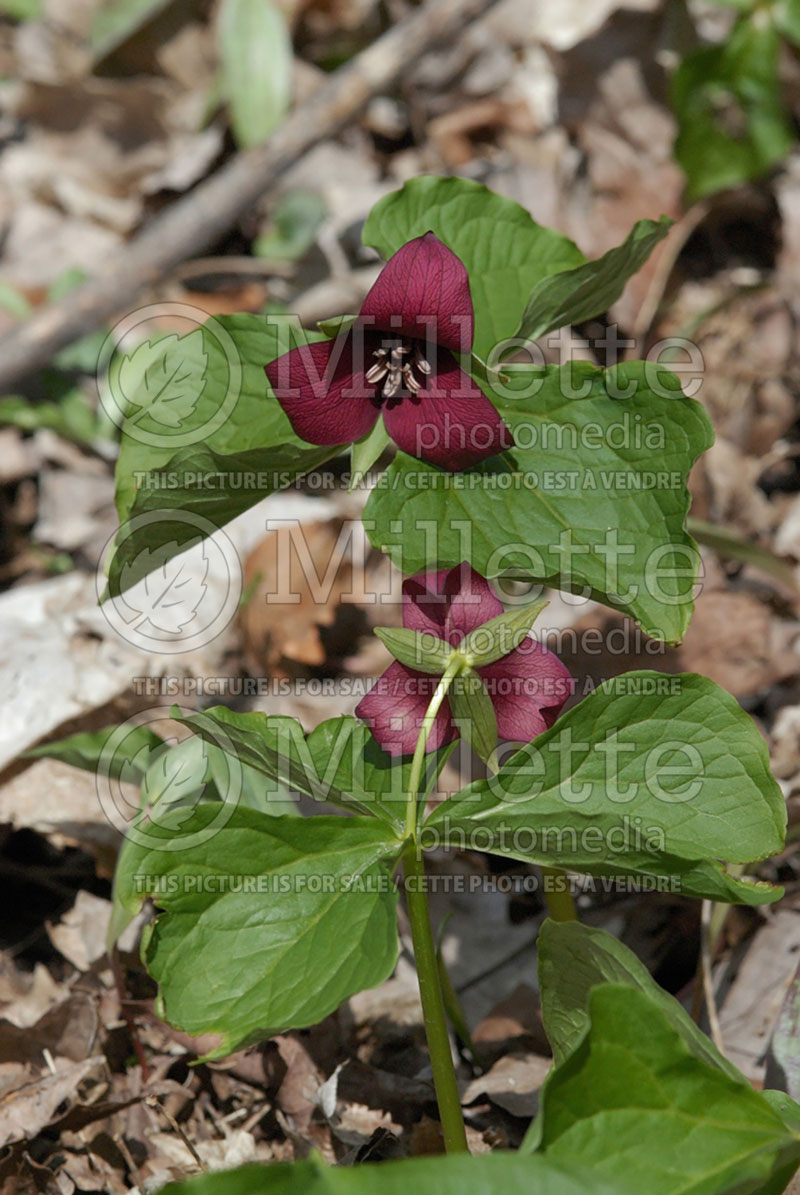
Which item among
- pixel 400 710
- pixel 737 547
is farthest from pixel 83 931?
pixel 737 547

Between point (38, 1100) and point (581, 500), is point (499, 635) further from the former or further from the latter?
point (38, 1100)

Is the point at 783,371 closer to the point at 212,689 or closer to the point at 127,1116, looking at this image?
the point at 212,689

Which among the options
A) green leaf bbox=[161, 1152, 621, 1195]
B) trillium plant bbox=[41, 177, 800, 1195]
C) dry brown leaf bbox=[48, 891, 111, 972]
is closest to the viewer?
green leaf bbox=[161, 1152, 621, 1195]

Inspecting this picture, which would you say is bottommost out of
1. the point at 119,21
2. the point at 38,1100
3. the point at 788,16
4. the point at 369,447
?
the point at 38,1100

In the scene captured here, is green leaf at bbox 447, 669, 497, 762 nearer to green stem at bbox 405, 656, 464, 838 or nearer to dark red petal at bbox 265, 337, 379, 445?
green stem at bbox 405, 656, 464, 838

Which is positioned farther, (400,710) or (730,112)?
(730,112)

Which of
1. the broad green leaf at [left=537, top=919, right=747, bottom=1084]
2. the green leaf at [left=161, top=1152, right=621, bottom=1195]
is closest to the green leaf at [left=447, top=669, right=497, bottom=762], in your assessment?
the broad green leaf at [left=537, top=919, right=747, bottom=1084]
